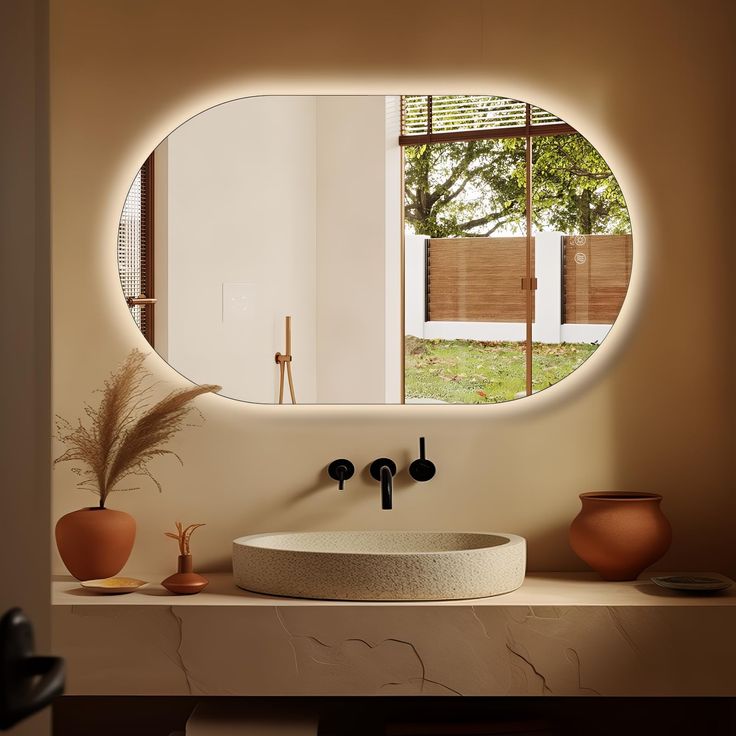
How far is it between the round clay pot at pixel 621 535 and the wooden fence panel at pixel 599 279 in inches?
19.0

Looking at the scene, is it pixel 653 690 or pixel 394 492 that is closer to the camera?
pixel 653 690

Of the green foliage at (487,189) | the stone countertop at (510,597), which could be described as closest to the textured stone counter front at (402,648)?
the stone countertop at (510,597)

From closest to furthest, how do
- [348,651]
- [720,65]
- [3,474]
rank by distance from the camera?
[3,474], [348,651], [720,65]

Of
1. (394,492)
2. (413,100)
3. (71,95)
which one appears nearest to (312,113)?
(413,100)

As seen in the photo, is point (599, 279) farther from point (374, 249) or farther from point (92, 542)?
point (92, 542)

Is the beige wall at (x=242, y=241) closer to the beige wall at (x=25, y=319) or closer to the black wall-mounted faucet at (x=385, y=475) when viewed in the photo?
the black wall-mounted faucet at (x=385, y=475)

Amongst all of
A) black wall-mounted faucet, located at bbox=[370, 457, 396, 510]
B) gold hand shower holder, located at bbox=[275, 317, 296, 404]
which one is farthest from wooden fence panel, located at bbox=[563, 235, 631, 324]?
gold hand shower holder, located at bbox=[275, 317, 296, 404]

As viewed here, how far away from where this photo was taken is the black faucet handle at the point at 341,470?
2.38 meters

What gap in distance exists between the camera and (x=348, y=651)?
6.45ft

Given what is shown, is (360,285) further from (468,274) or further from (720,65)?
(720,65)

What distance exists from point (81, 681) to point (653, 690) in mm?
1211

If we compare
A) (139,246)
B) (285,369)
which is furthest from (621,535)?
(139,246)

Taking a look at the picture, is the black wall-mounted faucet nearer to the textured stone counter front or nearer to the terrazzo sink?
the terrazzo sink

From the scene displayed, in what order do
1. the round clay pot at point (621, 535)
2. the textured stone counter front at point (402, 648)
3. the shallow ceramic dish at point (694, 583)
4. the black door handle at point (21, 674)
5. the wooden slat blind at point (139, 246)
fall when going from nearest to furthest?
the black door handle at point (21, 674) → the textured stone counter front at point (402, 648) → the shallow ceramic dish at point (694, 583) → the round clay pot at point (621, 535) → the wooden slat blind at point (139, 246)
